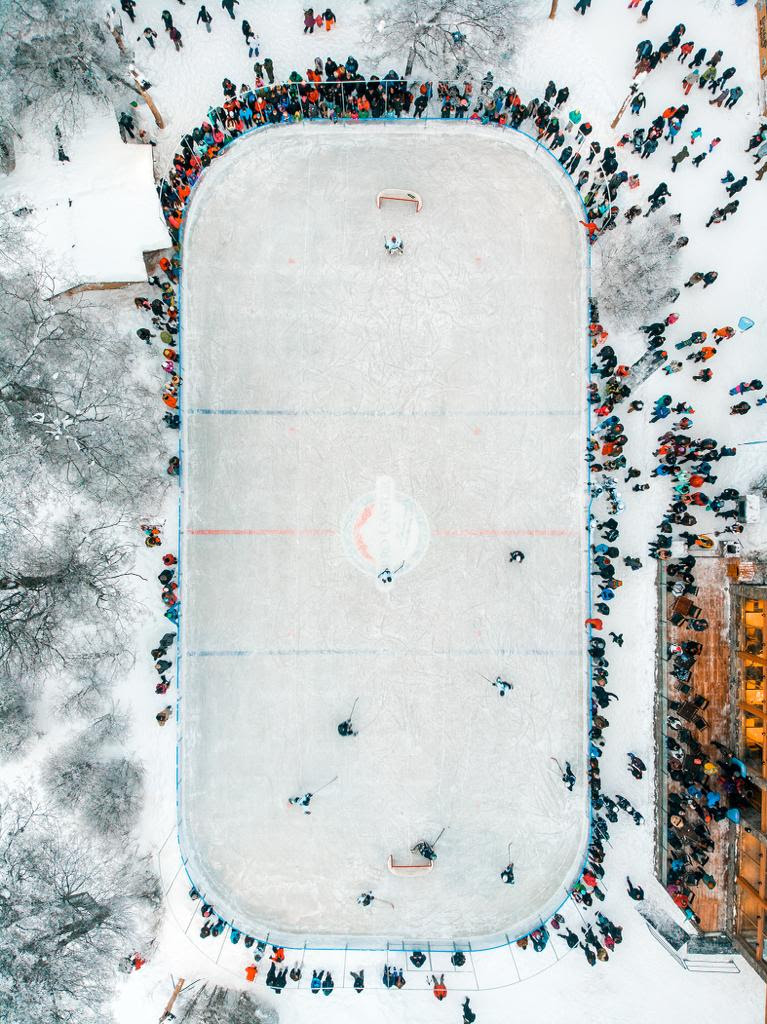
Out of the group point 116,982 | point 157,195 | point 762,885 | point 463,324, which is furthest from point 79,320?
point 762,885

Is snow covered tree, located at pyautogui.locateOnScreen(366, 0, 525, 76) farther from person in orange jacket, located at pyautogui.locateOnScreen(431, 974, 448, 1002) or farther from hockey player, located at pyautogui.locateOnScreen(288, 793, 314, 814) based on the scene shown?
person in orange jacket, located at pyautogui.locateOnScreen(431, 974, 448, 1002)

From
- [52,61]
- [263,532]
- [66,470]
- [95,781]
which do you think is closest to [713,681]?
[263,532]

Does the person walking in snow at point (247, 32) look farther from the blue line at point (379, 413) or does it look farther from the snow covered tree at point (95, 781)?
the snow covered tree at point (95, 781)

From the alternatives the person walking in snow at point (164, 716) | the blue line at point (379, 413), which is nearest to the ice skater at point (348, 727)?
the person walking in snow at point (164, 716)

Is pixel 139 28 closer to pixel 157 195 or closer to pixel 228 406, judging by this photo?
pixel 157 195

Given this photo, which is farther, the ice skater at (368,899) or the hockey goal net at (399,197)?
the ice skater at (368,899)

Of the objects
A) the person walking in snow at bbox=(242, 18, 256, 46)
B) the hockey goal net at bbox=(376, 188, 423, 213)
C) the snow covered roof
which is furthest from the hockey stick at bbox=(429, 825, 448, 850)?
the person walking in snow at bbox=(242, 18, 256, 46)

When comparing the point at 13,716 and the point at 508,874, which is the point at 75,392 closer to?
the point at 13,716
